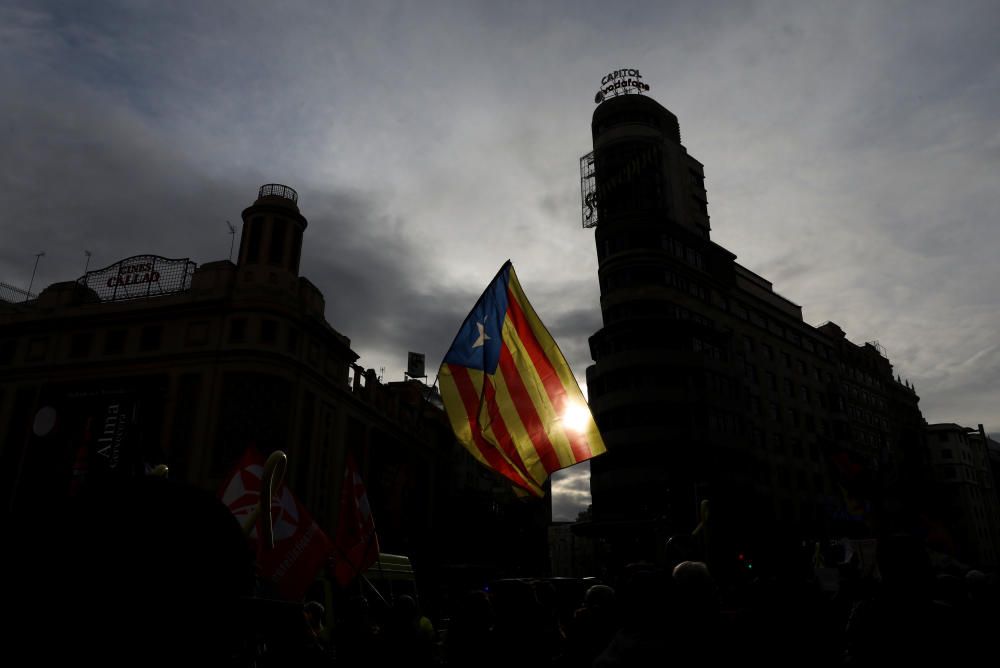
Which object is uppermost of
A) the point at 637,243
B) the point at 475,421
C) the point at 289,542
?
the point at 637,243

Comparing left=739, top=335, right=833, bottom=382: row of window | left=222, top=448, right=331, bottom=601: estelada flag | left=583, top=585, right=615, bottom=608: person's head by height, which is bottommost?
left=583, top=585, right=615, bottom=608: person's head

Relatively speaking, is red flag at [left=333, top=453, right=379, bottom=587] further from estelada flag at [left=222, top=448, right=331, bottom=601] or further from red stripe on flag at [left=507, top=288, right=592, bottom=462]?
red stripe on flag at [left=507, top=288, right=592, bottom=462]

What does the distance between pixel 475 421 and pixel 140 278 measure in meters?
38.9

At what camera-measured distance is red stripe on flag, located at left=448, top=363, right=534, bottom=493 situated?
363 inches

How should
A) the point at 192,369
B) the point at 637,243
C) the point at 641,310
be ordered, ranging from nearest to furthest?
1. the point at 192,369
2. the point at 641,310
3. the point at 637,243

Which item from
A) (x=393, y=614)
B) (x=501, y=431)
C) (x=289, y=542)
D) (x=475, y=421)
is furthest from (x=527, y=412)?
(x=393, y=614)

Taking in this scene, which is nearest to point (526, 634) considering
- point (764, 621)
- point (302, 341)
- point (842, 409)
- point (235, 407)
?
point (764, 621)

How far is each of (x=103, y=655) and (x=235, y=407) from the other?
1456 inches

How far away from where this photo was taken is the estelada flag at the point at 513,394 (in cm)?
927

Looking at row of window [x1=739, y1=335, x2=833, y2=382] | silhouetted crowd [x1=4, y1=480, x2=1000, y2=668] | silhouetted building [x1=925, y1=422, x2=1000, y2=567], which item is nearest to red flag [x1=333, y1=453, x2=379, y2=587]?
silhouetted crowd [x1=4, y1=480, x2=1000, y2=668]

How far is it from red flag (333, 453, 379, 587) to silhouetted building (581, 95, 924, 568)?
32.1m

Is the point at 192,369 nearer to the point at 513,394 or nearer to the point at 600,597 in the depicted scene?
the point at 513,394

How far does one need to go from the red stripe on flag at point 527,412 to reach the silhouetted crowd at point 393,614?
7.13ft

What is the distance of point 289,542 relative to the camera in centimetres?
995
